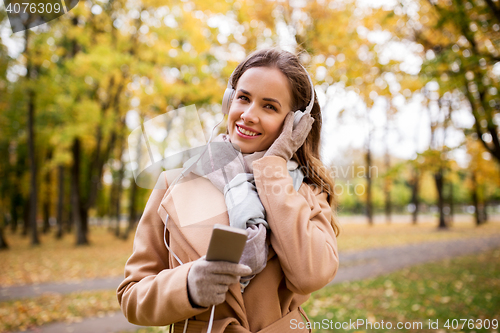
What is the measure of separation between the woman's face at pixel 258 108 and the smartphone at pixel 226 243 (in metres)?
0.62

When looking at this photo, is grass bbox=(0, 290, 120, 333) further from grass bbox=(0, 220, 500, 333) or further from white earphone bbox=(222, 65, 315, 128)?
white earphone bbox=(222, 65, 315, 128)

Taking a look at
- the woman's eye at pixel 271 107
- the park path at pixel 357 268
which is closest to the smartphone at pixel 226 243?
the woman's eye at pixel 271 107

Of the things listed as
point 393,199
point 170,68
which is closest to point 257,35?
point 170,68

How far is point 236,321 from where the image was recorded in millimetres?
1324

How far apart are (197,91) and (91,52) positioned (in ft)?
13.6

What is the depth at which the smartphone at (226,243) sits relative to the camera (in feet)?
3.20

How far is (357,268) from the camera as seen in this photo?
33.4 ft

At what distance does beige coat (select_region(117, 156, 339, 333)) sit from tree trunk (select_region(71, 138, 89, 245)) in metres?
15.0

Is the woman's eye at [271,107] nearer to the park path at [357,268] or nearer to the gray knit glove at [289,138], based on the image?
the gray knit glove at [289,138]

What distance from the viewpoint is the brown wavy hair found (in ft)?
5.23

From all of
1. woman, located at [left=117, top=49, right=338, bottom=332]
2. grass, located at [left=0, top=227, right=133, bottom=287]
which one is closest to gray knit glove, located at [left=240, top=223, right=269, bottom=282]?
woman, located at [left=117, top=49, right=338, bottom=332]

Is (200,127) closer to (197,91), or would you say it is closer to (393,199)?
(197,91)

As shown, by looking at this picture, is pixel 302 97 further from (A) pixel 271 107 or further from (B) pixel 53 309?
(B) pixel 53 309

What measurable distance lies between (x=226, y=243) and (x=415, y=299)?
7.26m
